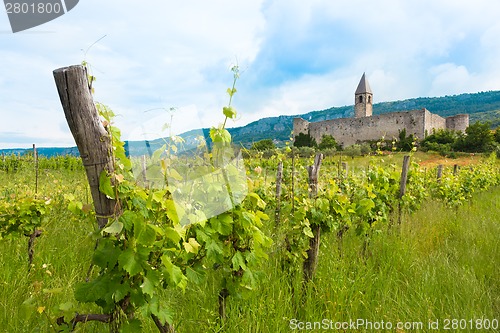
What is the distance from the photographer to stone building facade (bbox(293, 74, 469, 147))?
4059cm

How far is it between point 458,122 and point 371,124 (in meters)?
12.8

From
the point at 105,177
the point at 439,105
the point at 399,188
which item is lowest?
the point at 399,188

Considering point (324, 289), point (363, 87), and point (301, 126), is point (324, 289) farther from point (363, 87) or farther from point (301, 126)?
point (363, 87)

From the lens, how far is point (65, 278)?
2746mm

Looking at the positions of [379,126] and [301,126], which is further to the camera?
[301,126]

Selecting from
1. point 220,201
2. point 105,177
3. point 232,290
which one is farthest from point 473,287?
point 105,177

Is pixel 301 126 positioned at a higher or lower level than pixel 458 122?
higher

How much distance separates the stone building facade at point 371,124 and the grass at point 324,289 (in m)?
37.5

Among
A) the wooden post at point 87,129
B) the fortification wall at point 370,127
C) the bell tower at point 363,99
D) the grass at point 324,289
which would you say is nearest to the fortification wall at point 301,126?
the fortification wall at point 370,127

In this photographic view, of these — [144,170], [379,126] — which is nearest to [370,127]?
[379,126]

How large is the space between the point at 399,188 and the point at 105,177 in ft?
15.1

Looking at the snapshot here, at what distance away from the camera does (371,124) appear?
4356 cm

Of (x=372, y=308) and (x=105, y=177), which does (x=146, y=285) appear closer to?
(x=105, y=177)

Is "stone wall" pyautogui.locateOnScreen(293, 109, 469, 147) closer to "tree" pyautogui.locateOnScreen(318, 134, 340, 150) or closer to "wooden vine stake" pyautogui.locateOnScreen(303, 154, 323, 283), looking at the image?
"tree" pyautogui.locateOnScreen(318, 134, 340, 150)
